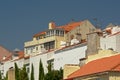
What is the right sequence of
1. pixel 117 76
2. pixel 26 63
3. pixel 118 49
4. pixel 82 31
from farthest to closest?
1. pixel 82 31
2. pixel 26 63
3. pixel 118 49
4. pixel 117 76

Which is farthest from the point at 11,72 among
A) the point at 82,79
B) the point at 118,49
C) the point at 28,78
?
the point at 82,79

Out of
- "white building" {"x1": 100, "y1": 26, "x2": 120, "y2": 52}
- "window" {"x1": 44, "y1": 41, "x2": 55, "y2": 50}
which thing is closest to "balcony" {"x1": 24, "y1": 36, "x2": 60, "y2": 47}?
"window" {"x1": 44, "y1": 41, "x2": 55, "y2": 50}

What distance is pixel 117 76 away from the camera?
151ft

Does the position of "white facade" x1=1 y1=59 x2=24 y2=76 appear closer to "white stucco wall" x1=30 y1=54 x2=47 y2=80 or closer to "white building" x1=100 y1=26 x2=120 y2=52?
"white stucco wall" x1=30 y1=54 x2=47 y2=80

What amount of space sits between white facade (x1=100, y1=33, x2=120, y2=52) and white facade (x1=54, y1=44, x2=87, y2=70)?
3.22 m

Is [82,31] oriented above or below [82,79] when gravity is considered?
above

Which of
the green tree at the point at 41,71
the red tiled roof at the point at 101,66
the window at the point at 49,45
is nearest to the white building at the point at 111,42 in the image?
the green tree at the point at 41,71

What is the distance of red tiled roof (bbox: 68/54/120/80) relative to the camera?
4659 centimetres

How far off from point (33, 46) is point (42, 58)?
72.6 ft

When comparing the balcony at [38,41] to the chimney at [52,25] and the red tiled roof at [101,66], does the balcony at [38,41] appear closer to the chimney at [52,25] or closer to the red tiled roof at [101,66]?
the chimney at [52,25]

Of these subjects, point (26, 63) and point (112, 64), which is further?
point (26, 63)

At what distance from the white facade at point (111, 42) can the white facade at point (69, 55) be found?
322cm

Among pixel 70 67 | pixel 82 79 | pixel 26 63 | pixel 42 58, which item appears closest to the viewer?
pixel 82 79

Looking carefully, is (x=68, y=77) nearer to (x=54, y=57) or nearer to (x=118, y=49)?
(x=118, y=49)
